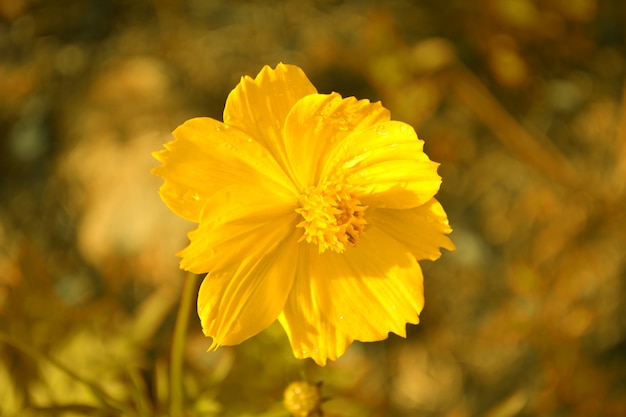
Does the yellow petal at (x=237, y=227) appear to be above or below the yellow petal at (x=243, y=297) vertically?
above

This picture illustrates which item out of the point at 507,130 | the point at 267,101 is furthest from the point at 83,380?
the point at 507,130

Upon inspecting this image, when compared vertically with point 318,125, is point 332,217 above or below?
below

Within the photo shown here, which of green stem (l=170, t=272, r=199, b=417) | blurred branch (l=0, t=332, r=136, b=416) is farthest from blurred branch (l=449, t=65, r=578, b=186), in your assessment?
blurred branch (l=0, t=332, r=136, b=416)

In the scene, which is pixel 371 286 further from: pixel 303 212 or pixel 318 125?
pixel 318 125

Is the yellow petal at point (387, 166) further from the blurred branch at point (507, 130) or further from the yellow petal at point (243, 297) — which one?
the blurred branch at point (507, 130)

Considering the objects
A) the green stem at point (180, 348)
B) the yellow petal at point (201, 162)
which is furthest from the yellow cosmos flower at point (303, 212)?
the green stem at point (180, 348)

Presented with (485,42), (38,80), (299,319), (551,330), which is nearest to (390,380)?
(551,330)
